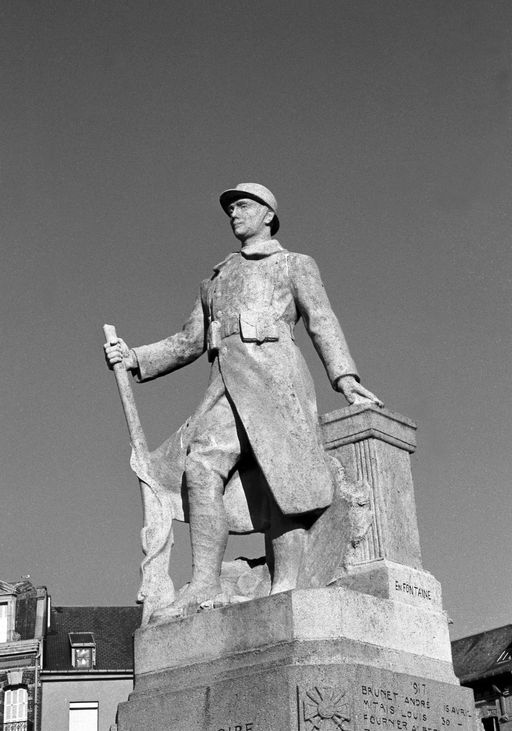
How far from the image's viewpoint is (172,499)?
28.1ft

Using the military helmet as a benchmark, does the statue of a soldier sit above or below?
below

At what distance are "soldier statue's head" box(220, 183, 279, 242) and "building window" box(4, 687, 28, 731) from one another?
38.5 m

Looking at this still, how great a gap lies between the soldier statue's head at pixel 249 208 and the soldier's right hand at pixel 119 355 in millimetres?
1308

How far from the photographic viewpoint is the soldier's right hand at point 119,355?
29.9 feet

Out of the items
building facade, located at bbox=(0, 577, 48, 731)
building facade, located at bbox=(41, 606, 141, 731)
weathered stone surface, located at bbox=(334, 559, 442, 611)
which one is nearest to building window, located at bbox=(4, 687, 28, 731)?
building facade, located at bbox=(0, 577, 48, 731)

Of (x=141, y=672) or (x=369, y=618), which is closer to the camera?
(x=369, y=618)

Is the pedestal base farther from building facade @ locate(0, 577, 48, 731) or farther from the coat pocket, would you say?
building facade @ locate(0, 577, 48, 731)

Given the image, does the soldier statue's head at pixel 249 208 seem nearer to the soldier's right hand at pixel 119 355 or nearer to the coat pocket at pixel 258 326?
the coat pocket at pixel 258 326

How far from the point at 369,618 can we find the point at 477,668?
42289 millimetres

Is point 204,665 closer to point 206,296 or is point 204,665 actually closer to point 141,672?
point 141,672

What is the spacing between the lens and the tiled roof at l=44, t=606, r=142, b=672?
45.0 metres

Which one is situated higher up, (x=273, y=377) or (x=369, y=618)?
(x=273, y=377)

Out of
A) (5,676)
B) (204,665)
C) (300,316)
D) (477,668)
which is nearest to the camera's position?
(204,665)

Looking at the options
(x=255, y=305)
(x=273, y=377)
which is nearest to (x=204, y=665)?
(x=273, y=377)
